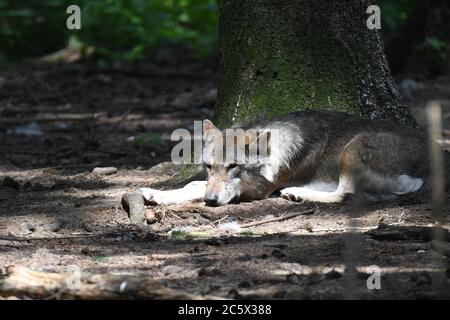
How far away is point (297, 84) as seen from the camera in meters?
7.58

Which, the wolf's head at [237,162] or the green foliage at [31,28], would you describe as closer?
the wolf's head at [237,162]

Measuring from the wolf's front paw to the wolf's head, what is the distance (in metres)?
0.17

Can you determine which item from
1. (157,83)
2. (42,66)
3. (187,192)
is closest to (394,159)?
(187,192)

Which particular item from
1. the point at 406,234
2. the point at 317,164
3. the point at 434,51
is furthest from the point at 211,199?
the point at 434,51

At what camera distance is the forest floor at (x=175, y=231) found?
4.70m

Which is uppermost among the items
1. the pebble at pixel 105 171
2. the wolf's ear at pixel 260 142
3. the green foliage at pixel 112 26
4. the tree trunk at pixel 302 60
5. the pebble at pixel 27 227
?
the green foliage at pixel 112 26

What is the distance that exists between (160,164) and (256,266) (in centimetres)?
354

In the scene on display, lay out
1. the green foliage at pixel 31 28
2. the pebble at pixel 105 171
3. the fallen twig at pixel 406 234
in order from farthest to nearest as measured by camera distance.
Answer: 1. the green foliage at pixel 31 28
2. the pebble at pixel 105 171
3. the fallen twig at pixel 406 234

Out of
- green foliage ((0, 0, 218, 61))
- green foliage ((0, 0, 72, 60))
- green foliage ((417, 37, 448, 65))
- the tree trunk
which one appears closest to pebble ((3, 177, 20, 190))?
the tree trunk

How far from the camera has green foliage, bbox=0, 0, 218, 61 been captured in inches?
608

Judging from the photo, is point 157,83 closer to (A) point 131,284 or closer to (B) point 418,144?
(B) point 418,144

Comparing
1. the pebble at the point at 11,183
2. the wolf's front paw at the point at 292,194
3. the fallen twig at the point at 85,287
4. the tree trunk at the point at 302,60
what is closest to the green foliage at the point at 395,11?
the tree trunk at the point at 302,60

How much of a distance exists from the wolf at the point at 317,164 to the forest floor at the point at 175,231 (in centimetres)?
21

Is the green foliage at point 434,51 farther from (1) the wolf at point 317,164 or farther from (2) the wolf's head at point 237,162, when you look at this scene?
(2) the wolf's head at point 237,162
